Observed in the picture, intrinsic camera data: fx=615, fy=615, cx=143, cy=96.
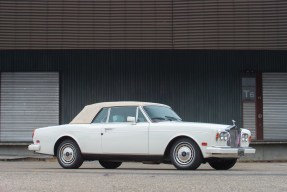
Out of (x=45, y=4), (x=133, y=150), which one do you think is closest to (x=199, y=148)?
(x=133, y=150)

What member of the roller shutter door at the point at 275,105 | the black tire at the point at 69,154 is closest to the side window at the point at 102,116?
the black tire at the point at 69,154

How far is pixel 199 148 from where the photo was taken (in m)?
12.4

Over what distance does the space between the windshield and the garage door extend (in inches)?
411

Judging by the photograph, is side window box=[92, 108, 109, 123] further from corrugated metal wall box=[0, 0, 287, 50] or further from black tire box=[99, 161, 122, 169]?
corrugated metal wall box=[0, 0, 287, 50]

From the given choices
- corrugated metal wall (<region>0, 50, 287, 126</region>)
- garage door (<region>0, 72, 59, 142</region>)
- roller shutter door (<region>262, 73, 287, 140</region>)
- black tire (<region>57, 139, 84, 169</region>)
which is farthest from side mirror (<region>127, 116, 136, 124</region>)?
roller shutter door (<region>262, 73, 287, 140</region>)

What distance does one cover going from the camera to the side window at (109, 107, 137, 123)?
13688mm

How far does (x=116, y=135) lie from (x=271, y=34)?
10.2 metres

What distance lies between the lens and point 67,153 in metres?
13.8

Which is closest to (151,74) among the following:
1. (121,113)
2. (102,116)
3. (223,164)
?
(102,116)

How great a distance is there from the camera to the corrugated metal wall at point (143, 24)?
71.7 feet

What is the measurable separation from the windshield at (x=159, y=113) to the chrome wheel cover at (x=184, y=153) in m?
1.08

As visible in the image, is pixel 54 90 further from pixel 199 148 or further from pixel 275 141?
pixel 199 148

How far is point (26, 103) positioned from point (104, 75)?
3.22m

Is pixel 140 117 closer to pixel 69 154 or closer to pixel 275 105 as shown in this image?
pixel 69 154
